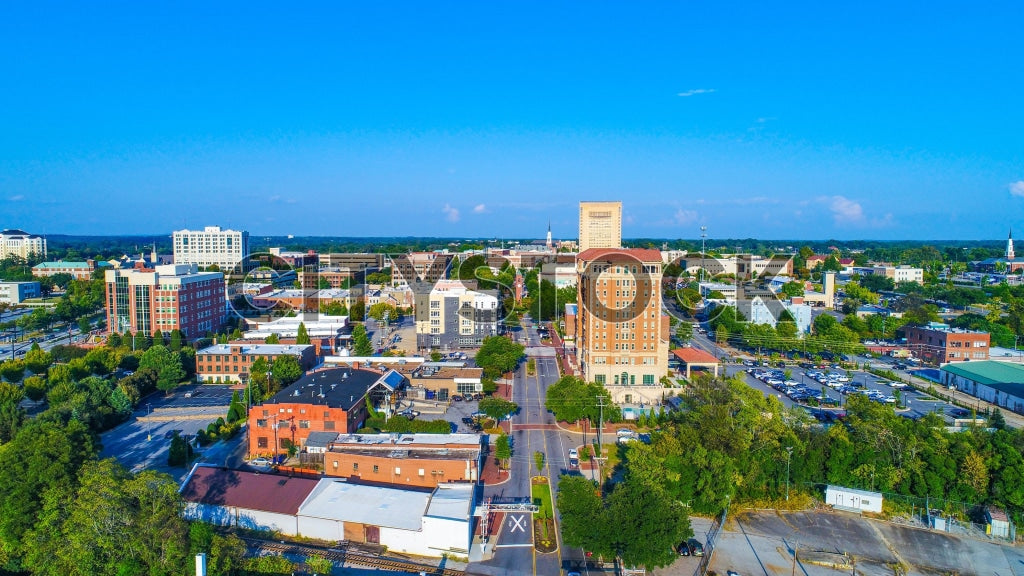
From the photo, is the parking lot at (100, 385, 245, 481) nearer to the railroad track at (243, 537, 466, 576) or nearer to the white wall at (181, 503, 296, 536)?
the white wall at (181, 503, 296, 536)

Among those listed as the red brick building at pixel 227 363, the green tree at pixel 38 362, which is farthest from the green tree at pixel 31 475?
the green tree at pixel 38 362

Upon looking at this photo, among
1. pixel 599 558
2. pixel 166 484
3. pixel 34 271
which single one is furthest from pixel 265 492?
pixel 34 271

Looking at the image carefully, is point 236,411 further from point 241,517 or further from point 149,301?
point 149,301

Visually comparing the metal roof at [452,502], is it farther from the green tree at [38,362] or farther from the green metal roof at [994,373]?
the green metal roof at [994,373]

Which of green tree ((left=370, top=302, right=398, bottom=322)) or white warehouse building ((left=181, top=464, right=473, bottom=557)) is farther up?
green tree ((left=370, top=302, right=398, bottom=322))

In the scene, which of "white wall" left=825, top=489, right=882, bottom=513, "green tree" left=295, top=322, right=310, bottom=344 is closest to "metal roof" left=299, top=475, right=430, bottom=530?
"white wall" left=825, top=489, right=882, bottom=513

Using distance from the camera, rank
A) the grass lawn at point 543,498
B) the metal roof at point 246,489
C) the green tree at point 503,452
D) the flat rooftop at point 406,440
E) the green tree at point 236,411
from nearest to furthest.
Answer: the metal roof at point 246,489 < the grass lawn at point 543,498 < the flat rooftop at point 406,440 < the green tree at point 503,452 < the green tree at point 236,411

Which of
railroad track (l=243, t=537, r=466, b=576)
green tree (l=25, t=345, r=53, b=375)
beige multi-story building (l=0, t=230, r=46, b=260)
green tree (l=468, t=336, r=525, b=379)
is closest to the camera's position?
railroad track (l=243, t=537, r=466, b=576)
